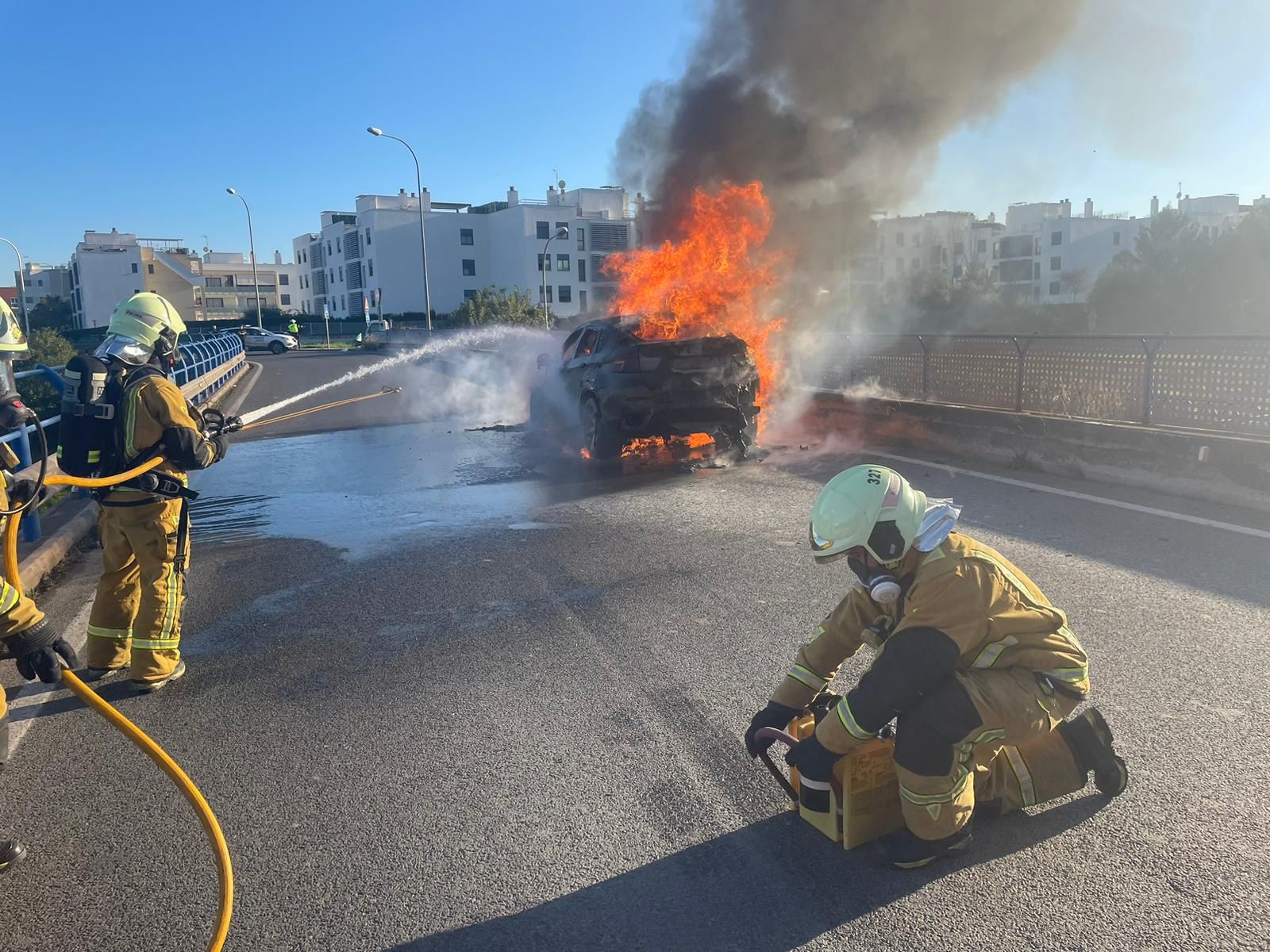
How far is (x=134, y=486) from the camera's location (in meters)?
4.39

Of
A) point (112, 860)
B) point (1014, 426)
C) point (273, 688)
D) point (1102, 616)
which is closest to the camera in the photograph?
point (112, 860)

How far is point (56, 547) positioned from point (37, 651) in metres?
4.68

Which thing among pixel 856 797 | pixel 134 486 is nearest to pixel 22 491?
pixel 134 486

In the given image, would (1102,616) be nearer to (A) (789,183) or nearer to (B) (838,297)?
Answer: (A) (789,183)

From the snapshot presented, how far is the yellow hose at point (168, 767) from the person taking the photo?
2.64m

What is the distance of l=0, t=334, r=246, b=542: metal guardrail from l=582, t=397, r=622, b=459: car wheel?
14.0 ft

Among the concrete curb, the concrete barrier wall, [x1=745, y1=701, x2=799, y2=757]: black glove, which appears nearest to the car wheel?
the concrete barrier wall

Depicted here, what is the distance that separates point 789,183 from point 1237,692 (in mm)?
12929

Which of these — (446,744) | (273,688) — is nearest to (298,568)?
(273,688)

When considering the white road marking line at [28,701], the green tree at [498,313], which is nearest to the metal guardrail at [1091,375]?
the white road marking line at [28,701]

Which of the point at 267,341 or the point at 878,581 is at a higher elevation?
the point at 267,341

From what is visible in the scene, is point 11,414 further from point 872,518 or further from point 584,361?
point 584,361

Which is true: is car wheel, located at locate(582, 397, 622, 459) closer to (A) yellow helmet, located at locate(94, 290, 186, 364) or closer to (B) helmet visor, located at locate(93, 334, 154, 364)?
(A) yellow helmet, located at locate(94, 290, 186, 364)

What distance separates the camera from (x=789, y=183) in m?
15.5
